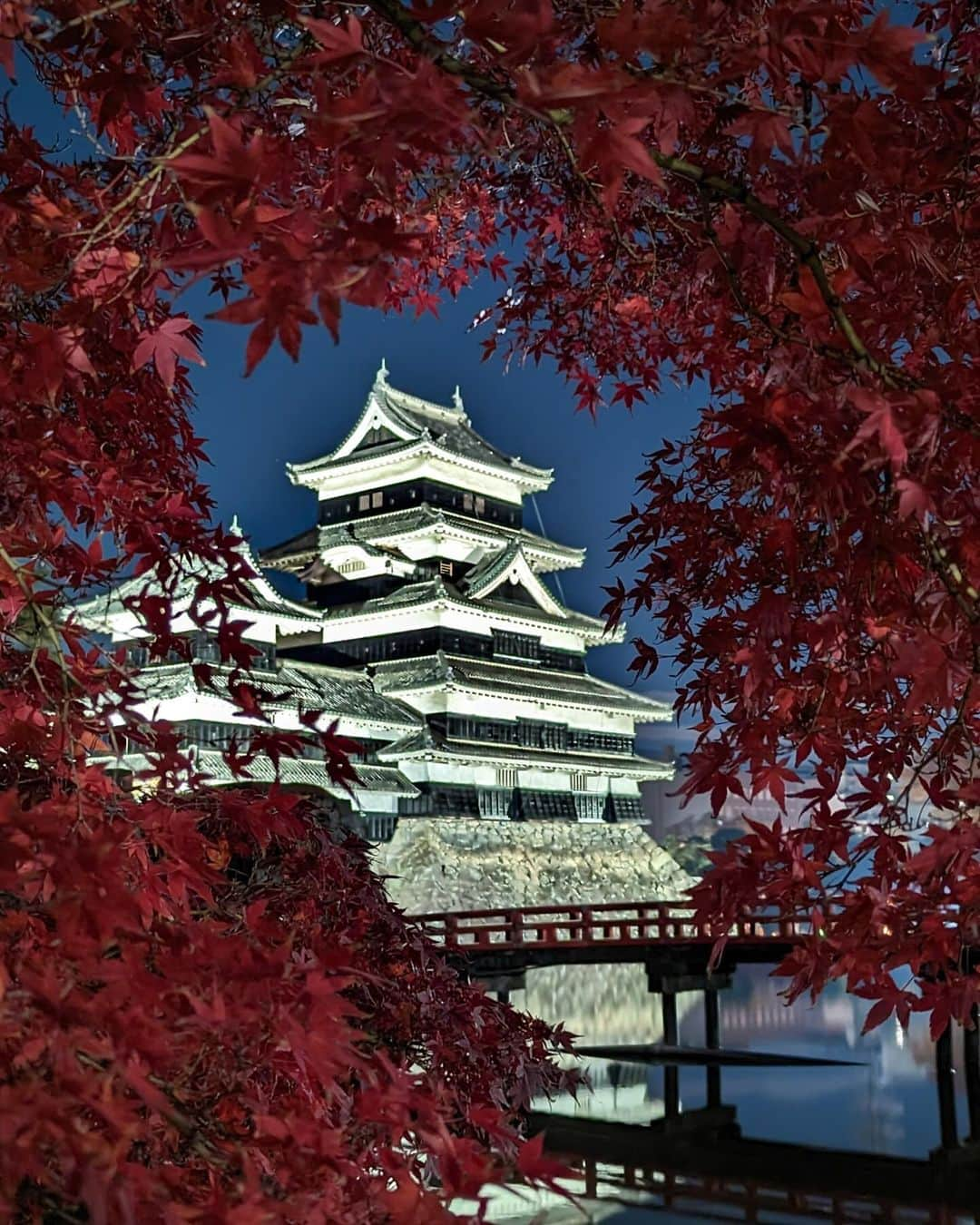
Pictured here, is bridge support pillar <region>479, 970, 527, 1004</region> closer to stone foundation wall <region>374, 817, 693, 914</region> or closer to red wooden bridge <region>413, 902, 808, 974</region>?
red wooden bridge <region>413, 902, 808, 974</region>

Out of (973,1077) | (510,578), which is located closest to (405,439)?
(510,578)

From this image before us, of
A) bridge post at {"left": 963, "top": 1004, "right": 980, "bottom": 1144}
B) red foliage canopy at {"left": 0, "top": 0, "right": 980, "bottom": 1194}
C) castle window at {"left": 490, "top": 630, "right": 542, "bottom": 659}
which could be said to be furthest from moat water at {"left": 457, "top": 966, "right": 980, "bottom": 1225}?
castle window at {"left": 490, "top": 630, "right": 542, "bottom": 659}

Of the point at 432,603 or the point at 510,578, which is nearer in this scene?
the point at 432,603

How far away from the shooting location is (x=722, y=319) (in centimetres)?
332

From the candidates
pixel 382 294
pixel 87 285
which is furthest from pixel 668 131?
pixel 87 285

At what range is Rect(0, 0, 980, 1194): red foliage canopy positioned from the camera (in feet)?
4.85

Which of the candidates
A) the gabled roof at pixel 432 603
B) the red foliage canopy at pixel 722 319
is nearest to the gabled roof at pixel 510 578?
the gabled roof at pixel 432 603

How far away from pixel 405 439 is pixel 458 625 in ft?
18.2

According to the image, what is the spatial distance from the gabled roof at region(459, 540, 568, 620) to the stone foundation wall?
18.8 ft

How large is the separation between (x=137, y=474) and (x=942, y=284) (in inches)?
79.0

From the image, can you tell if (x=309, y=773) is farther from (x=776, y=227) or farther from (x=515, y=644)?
(x=776, y=227)

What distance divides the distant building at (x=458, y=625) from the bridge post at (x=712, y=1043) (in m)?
10.6

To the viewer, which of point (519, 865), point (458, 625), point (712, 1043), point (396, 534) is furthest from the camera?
point (396, 534)

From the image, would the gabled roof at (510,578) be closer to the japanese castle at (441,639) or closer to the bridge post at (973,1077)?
the japanese castle at (441,639)
